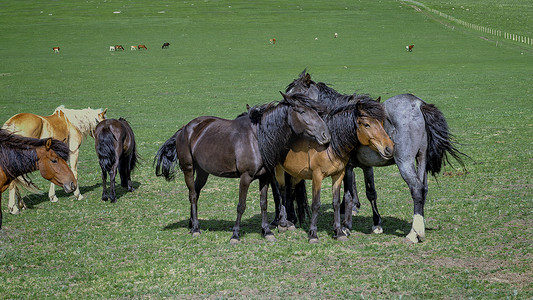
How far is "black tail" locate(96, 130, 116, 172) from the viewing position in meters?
13.5

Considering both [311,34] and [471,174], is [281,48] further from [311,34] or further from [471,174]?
[471,174]

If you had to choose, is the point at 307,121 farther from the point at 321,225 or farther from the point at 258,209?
the point at 258,209

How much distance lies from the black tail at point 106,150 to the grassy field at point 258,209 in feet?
2.91

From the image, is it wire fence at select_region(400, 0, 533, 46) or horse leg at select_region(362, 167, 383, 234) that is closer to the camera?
horse leg at select_region(362, 167, 383, 234)

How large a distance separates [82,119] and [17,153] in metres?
5.73

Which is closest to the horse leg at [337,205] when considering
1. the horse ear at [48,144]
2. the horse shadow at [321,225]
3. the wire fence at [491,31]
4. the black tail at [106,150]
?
the horse shadow at [321,225]

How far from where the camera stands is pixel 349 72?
42.0m

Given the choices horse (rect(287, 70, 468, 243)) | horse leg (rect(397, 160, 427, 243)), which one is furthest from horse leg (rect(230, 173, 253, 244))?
horse leg (rect(397, 160, 427, 243))

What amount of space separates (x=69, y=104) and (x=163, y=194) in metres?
19.7

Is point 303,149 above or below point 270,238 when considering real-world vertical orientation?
above

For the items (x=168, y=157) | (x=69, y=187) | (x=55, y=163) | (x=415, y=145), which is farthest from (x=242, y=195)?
(x=55, y=163)

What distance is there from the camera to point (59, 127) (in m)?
14.0

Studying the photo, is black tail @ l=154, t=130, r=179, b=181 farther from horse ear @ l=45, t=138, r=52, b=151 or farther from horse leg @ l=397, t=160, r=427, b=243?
horse leg @ l=397, t=160, r=427, b=243

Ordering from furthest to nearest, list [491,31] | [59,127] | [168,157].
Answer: [491,31], [59,127], [168,157]
